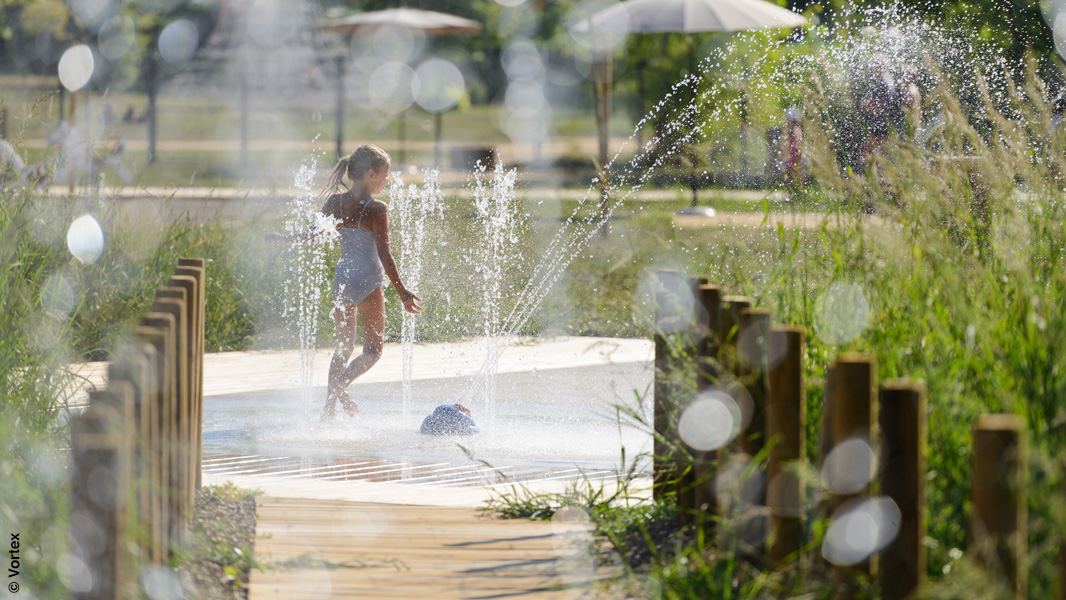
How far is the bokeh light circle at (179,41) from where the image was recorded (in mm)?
35188

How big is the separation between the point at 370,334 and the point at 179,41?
32.9m

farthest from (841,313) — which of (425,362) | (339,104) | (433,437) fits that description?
(339,104)

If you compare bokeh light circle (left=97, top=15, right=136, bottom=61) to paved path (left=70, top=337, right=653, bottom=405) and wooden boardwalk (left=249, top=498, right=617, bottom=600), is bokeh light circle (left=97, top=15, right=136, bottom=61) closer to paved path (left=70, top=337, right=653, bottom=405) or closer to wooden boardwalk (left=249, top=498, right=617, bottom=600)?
paved path (left=70, top=337, right=653, bottom=405)

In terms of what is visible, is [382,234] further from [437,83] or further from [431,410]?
[437,83]

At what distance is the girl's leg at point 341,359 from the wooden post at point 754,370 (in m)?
3.57

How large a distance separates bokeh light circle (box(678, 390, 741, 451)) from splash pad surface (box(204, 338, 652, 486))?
0.62 feet

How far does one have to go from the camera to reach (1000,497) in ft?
6.89

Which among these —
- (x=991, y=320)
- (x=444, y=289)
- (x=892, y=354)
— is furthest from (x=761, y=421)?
(x=444, y=289)

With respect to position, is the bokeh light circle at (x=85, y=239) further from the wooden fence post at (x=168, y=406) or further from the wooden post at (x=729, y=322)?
the wooden post at (x=729, y=322)

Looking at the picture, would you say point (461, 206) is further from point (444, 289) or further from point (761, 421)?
point (761, 421)

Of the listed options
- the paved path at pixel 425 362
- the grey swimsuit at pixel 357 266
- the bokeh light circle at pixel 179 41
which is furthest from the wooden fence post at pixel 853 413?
the bokeh light circle at pixel 179 41

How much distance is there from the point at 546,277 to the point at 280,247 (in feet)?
13.2

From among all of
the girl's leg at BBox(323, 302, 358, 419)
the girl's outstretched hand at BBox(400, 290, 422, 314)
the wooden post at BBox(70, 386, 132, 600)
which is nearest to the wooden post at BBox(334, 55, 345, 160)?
the girl's leg at BBox(323, 302, 358, 419)

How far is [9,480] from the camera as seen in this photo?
10.4 ft
